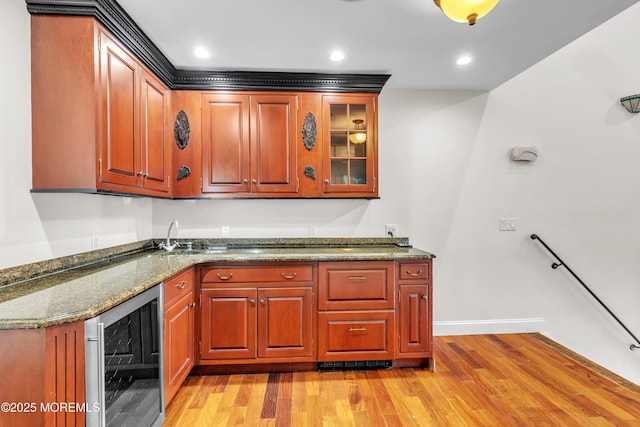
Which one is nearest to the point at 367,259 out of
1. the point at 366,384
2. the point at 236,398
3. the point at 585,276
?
the point at 366,384

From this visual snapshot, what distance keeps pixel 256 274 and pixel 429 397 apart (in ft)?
4.91

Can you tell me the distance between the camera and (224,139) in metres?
2.78

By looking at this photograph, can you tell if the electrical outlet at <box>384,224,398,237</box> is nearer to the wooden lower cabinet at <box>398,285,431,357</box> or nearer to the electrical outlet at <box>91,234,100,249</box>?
the wooden lower cabinet at <box>398,285,431,357</box>

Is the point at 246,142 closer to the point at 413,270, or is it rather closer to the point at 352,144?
the point at 352,144

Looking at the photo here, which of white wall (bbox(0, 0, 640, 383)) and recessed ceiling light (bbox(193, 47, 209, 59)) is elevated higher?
recessed ceiling light (bbox(193, 47, 209, 59))

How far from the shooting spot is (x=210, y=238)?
3.08 metres

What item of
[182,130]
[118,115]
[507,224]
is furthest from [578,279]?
[118,115]

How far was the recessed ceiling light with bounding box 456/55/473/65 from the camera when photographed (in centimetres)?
253

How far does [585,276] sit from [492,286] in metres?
1.01

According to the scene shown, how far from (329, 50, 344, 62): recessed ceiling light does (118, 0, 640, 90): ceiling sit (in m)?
0.05

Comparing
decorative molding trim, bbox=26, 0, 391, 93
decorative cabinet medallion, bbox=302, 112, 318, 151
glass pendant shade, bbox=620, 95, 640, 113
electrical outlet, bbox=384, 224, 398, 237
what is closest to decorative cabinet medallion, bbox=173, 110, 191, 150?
decorative molding trim, bbox=26, 0, 391, 93

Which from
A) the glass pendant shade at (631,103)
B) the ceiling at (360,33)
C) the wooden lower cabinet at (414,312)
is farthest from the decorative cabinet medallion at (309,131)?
the glass pendant shade at (631,103)

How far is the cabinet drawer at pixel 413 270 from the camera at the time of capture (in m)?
2.54

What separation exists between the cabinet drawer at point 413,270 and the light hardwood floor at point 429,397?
756 mm
